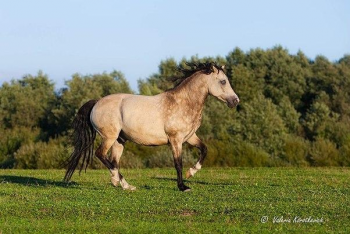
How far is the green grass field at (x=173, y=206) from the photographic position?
36.9ft

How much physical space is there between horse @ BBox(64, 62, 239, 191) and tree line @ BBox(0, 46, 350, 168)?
35.8ft

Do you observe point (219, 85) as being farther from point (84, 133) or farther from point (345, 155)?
point (345, 155)

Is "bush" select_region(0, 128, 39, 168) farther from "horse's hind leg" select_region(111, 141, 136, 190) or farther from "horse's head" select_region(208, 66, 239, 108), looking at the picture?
"horse's head" select_region(208, 66, 239, 108)

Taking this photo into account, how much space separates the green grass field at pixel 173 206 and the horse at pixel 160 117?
29.5 inches

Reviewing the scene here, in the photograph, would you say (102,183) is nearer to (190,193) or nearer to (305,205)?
(190,193)

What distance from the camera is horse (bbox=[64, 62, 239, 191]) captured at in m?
17.1

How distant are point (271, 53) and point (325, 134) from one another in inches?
821

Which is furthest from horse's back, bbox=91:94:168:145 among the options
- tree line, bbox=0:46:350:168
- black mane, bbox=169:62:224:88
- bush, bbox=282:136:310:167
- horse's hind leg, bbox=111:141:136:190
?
bush, bbox=282:136:310:167

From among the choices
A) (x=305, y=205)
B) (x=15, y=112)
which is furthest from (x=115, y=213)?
(x=15, y=112)

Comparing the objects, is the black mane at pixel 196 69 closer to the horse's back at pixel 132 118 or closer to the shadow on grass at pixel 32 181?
the horse's back at pixel 132 118

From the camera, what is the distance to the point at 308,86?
175ft

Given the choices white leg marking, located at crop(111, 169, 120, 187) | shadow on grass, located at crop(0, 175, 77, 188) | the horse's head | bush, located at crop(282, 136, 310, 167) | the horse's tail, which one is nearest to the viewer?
white leg marking, located at crop(111, 169, 120, 187)

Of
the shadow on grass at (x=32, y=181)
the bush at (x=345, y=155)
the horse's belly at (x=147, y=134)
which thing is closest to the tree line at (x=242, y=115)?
the bush at (x=345, y=155)

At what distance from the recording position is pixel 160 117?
17.1 m
